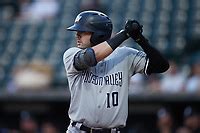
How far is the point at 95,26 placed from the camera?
4.35 metres

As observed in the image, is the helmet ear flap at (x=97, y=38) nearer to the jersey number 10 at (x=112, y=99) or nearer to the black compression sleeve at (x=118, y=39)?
the black compression sleeve at (x=118, y=39)

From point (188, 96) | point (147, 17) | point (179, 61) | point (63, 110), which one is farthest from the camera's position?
point (147, 17)

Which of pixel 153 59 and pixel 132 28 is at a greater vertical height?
pixel 132 28

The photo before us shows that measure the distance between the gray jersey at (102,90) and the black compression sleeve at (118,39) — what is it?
0.29 meters

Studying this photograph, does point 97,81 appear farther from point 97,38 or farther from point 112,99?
point 97,38

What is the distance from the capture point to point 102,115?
4.33 metres

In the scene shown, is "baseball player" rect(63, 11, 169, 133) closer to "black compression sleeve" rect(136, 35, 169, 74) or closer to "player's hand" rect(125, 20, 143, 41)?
"black compression sleeve" rect(136, 35, 169, 74)

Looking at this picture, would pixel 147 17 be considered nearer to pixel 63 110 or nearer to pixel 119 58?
pixel 63 110

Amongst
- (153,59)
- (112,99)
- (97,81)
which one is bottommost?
(112,99)

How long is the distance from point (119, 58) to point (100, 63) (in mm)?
130

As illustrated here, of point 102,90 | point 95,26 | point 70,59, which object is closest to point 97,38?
point 95,26

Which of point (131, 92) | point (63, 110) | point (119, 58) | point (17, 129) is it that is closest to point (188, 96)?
point (131, 92)

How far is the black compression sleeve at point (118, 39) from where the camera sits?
4125 millimetres

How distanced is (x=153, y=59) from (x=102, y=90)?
0.38 m
